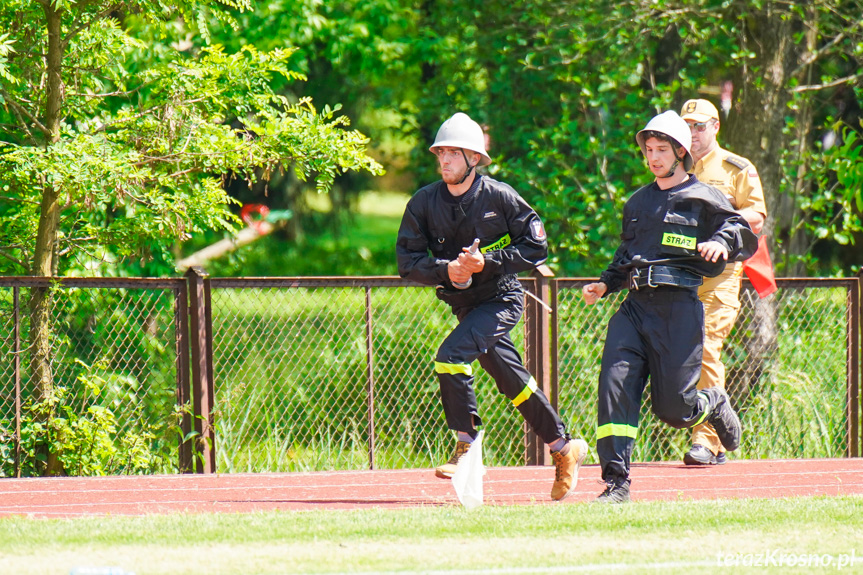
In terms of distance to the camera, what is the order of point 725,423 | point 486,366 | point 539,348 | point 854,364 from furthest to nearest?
point 854,364 < point 539,348 < point 725,423 < point 486,366

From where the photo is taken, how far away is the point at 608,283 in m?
5.89

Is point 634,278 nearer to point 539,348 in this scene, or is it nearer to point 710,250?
point 710,250

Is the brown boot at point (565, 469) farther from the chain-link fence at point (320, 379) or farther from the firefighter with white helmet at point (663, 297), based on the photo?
the chain-link fence at point (320, 379)

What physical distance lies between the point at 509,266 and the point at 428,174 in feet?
24.3

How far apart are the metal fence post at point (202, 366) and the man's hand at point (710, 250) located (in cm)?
345

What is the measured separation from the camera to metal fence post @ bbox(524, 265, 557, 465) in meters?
7.76

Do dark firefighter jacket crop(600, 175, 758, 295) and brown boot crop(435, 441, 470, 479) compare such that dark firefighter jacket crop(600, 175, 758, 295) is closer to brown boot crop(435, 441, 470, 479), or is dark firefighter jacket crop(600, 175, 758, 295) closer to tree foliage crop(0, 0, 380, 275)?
brown boot crop(435, 441, 470, 479)

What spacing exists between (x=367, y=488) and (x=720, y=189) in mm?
3053

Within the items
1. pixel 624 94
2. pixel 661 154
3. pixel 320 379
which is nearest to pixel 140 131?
pixel 320 379

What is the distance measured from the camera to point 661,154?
5.74m

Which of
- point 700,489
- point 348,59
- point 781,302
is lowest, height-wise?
point 700,489

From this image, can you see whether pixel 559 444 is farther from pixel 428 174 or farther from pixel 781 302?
pixel 428 174

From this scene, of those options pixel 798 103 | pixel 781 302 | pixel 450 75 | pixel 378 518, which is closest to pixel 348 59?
pixel 450 75

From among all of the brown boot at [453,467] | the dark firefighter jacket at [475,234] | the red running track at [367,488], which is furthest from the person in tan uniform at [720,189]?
the brown boot at [453,467]
